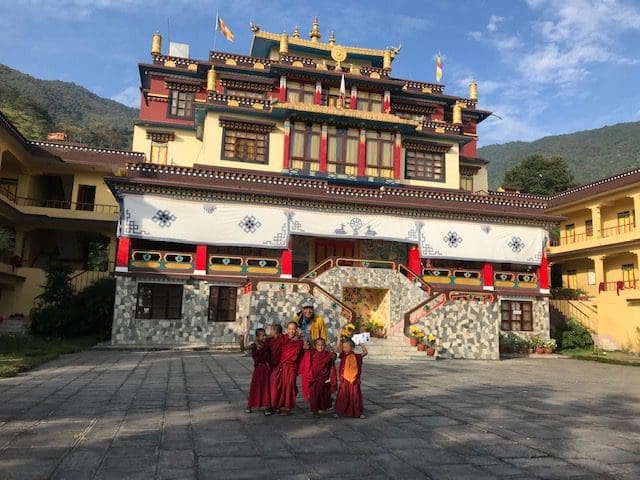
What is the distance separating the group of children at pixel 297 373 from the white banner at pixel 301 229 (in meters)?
12.3

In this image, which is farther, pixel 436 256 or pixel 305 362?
pixel 436 256

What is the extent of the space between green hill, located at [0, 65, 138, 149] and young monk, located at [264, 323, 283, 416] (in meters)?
42.9

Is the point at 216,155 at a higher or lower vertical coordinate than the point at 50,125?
lower

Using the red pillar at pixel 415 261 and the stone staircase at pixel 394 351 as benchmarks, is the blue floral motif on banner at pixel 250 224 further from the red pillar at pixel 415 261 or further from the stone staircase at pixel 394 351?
the red pillar at pixel 415 261

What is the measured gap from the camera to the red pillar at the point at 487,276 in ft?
72.4

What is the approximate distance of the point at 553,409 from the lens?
8211 millimetres

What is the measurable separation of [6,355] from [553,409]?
1319 cm

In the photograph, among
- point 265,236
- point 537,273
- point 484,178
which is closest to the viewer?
point 265,236

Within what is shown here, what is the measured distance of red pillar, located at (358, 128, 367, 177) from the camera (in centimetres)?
2490

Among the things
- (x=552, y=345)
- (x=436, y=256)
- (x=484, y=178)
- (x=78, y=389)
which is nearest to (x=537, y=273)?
(x=552, y=345)

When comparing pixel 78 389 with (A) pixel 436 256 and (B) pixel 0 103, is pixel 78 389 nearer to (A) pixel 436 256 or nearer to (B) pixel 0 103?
(A) pixel 436 256

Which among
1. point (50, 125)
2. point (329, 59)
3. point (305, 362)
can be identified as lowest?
point (305, 362)

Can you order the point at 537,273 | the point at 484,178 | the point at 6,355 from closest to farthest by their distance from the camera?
1. the point at 6,355
2. the point at 537,273
3. the point at 484,178

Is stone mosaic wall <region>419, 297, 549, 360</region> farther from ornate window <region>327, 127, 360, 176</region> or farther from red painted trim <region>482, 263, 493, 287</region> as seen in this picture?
ornate window <region>327, 127, 360, 176</region>
